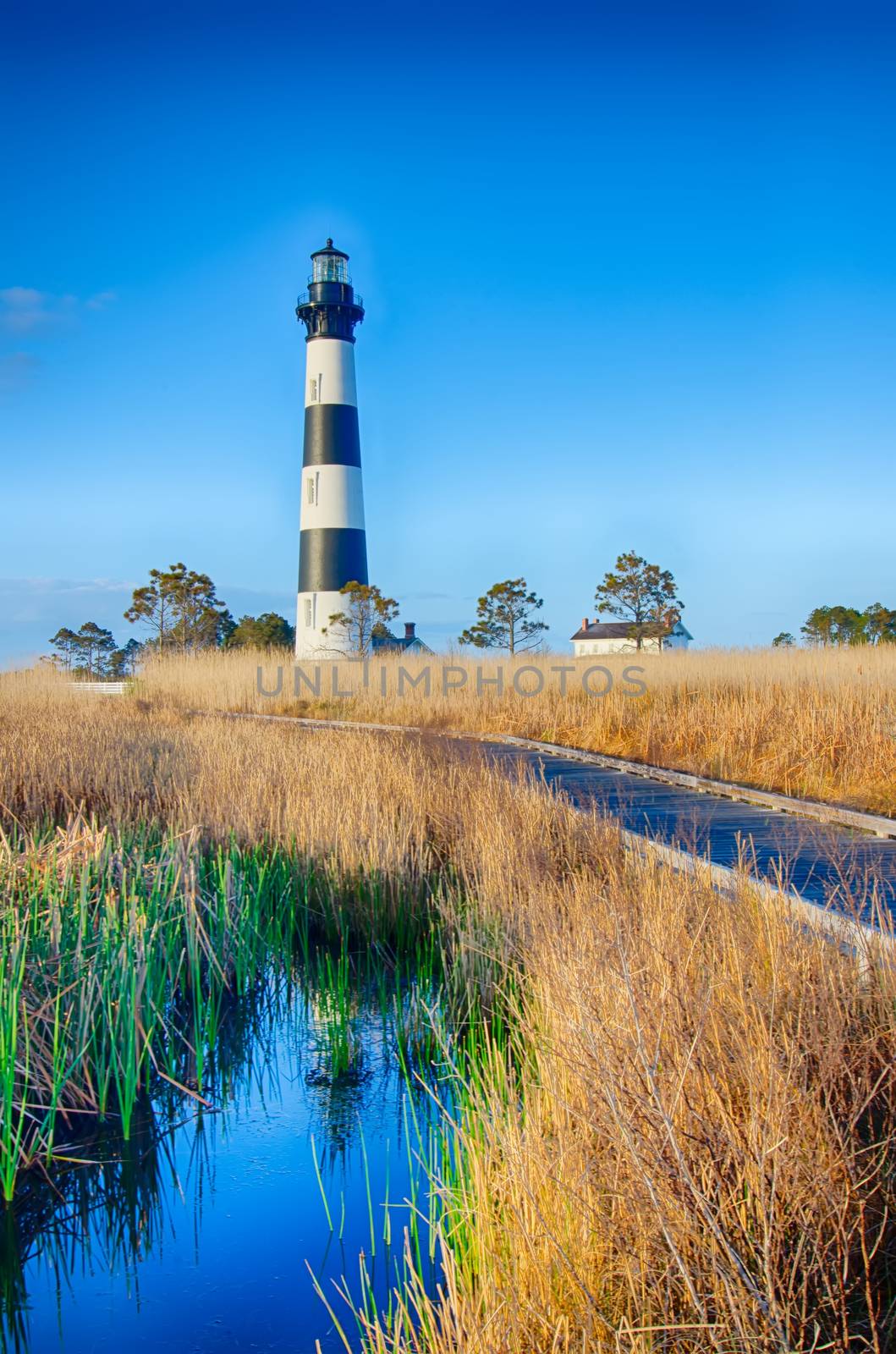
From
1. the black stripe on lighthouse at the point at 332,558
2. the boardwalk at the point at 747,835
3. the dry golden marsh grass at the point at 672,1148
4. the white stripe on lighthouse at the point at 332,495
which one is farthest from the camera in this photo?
the black stripe on lighthouse at the point at 332,558

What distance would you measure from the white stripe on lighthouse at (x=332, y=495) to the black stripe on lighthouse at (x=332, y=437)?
0.20 metres

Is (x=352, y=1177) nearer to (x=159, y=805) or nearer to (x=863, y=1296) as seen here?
(x=863, y=1296)

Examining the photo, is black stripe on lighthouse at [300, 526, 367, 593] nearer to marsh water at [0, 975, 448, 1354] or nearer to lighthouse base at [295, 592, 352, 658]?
lighthouse base at [295, 592, 352, 658]

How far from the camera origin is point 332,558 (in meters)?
25.0

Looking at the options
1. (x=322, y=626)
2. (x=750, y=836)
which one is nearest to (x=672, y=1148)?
(x=750, y=836)

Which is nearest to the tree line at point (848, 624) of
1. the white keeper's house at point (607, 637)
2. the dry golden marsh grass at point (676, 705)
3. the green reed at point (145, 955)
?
the white keeper's house at point (607, 637)

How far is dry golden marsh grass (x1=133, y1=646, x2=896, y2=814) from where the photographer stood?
27.5 feet

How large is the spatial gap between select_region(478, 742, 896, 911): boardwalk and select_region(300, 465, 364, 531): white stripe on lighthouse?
16611 millimetres

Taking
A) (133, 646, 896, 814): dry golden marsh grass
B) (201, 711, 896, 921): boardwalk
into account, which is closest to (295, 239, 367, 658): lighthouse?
(133, 646, 896, 814): dry golden marsh grass

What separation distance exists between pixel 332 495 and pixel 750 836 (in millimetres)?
20593

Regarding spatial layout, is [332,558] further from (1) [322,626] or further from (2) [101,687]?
(2) [101,687]

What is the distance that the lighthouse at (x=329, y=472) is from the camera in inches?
971

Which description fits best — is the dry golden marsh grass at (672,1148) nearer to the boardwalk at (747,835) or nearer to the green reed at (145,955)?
the boardwalk at (747,835)

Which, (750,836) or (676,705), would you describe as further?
(676,705)
